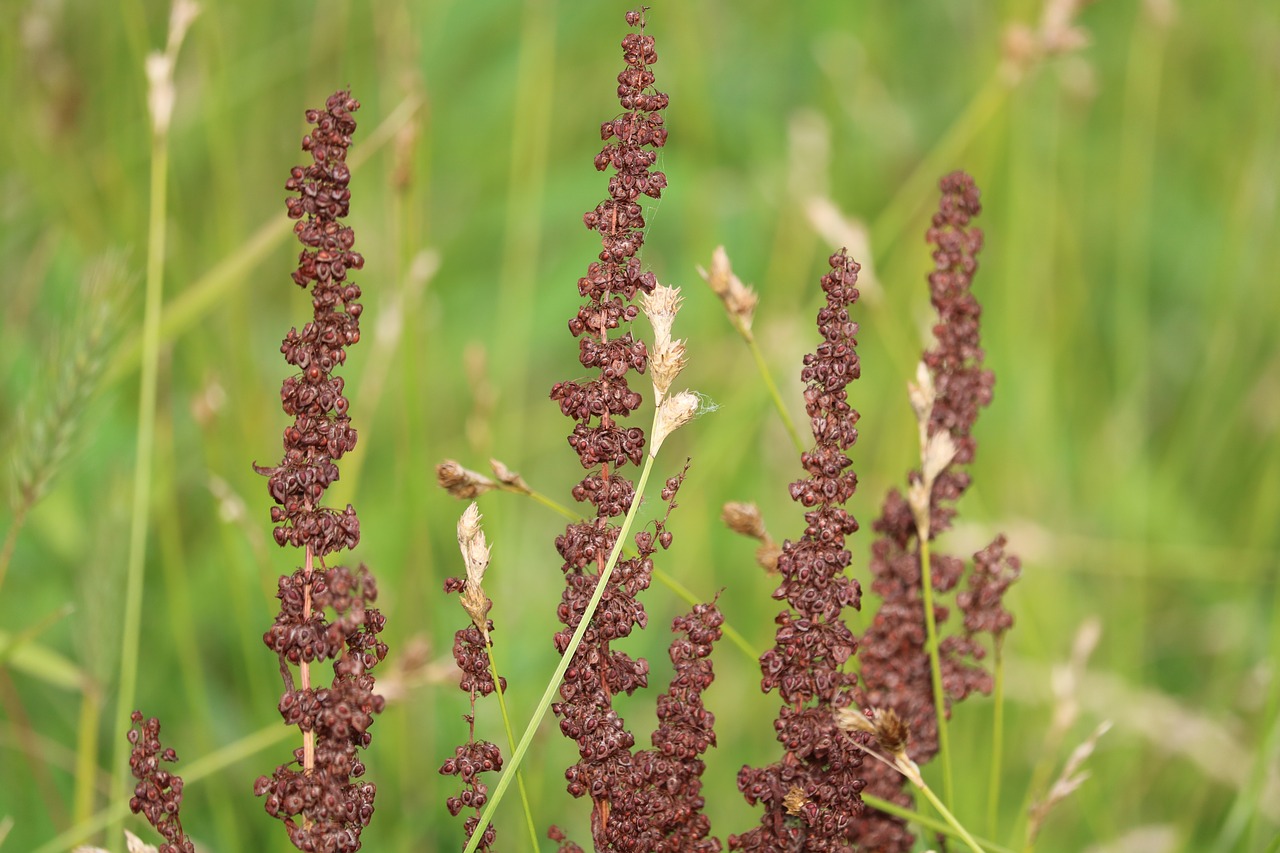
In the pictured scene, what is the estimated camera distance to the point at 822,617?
102 cm

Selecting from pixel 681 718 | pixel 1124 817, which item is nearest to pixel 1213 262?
pixel 1124 817

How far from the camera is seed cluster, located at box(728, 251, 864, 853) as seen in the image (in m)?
1.00

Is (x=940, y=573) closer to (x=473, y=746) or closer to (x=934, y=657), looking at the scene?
(x=934, y=657)

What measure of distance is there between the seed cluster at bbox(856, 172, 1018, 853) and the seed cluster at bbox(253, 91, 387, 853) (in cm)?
54

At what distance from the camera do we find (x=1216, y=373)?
3.05 metres

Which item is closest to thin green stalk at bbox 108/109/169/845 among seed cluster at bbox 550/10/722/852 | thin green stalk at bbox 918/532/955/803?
seed cluster at bbox 550/10/722/852

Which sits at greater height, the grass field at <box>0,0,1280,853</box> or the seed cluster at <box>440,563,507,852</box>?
the grass field at <box>0,0,1280,853</box>

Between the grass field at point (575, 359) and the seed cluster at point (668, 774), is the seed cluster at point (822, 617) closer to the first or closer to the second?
the seed cluster at point (668, 774)

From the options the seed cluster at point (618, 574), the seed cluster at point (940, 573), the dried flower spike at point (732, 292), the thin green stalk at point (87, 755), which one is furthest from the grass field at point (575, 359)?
the seed cluster at point (618, 574)

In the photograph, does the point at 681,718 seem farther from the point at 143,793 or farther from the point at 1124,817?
the point at 1124,817

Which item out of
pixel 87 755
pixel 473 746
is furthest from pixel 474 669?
pixel 87 755

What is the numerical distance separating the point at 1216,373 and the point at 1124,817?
1143mm

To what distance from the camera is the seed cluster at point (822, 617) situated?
1000 millimetres

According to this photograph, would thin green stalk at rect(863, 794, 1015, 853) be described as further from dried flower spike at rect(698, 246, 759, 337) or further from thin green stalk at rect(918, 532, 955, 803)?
dried flower spike at rect(698, 246, 759, 337)
